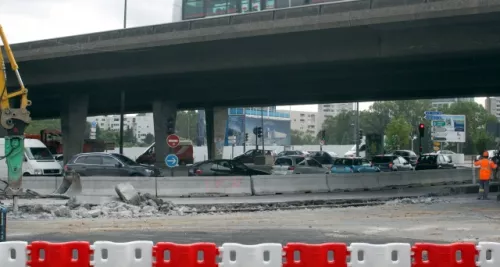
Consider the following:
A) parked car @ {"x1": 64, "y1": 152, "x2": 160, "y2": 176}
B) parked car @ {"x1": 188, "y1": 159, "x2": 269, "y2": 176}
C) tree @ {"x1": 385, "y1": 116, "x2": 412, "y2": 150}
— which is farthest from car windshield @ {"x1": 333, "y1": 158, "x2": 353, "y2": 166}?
tree @ {"x1": 385, "y1": 116, "x2": 412, "y2": 150}

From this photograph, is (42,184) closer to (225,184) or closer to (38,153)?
(225,184)

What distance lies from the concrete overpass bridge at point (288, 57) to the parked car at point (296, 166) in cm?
497

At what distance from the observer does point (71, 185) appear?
2464 cm

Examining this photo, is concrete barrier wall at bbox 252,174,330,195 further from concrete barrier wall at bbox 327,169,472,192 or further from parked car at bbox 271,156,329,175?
parked car at bbox 271,156,329,175

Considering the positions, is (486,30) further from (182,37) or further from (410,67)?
(182,37)

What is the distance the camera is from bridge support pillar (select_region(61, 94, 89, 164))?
171 ft

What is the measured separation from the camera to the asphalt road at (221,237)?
14695 mm

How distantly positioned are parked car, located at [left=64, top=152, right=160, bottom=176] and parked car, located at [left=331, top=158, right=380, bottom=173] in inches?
555

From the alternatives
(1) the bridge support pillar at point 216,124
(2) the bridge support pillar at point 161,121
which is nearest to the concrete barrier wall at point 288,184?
(2) the bridge support pillar at point 161,121

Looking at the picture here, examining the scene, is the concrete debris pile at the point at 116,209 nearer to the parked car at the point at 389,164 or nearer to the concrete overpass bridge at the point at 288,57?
the concrete overpass bridge at the point at 288,57

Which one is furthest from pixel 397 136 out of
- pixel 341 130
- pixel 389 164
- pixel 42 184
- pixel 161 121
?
pixel 42 184

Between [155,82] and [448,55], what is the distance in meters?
21.2

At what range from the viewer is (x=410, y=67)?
120ft

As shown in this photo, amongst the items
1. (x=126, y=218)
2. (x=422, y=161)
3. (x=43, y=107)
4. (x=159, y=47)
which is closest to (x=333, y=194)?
(x=126, y=218)
